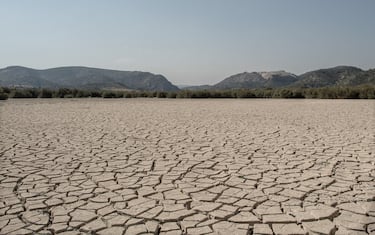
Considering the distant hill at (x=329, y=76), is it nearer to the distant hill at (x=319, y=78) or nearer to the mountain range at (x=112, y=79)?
the distant hill at (x=319, y=78)

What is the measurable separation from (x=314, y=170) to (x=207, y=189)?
1648 mm

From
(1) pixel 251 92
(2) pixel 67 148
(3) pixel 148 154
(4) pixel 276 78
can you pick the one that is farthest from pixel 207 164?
(4) pixel 276 78

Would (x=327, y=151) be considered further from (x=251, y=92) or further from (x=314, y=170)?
(x=251, y=92)

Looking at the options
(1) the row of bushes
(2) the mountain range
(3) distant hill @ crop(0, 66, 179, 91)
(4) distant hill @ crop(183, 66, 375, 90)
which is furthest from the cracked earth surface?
(3) distant hill @ crop(0, 66, 179, 91)

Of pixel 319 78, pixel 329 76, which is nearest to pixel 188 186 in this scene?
pixel 319 78

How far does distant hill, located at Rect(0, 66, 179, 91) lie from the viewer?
10488 cm

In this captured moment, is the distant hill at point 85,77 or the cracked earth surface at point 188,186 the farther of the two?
the distant hill at point 85,77

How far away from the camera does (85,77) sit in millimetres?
111188

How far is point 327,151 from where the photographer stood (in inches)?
229

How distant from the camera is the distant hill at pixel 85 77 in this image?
4129 inches

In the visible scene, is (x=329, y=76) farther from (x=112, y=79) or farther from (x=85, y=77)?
(x=85, y=77)

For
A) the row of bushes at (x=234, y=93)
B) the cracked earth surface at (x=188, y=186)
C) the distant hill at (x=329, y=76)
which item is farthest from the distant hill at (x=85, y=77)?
the cracked earth surface at (x=188, y=186)

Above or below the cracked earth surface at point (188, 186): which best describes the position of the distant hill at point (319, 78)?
above

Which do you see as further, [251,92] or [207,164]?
[251,92]
